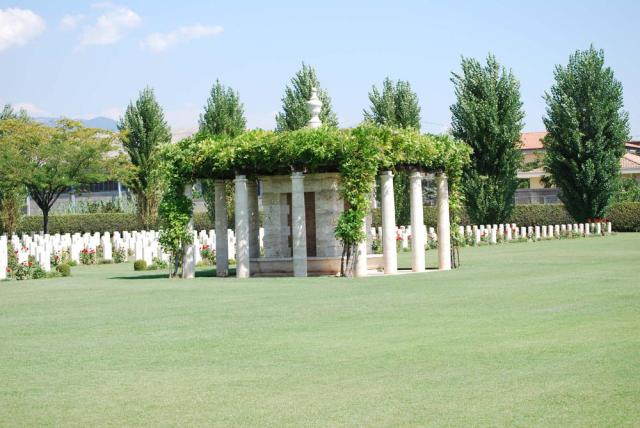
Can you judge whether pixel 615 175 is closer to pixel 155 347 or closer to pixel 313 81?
pixel 313 81

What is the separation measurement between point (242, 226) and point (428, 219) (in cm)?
2969

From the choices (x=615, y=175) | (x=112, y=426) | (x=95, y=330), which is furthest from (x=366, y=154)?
(x=615, y=175)

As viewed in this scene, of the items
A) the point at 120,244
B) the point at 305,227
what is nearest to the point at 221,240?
the point at 305,227

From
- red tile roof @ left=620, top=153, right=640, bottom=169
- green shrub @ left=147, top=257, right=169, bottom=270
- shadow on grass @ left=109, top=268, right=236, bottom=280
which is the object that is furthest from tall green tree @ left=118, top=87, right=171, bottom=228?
red tile roof @ left=620, top=153, right=640, bottom=169

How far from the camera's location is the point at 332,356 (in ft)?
32.3

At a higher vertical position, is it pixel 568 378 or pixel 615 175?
pixel 615 175

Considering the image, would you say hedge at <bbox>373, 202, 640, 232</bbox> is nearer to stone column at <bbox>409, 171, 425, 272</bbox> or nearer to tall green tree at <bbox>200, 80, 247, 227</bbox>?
tall green tree at <bbox>200, 80, 247, 227</bbox>

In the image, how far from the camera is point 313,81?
164ft

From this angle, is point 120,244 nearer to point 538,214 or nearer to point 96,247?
point 96,247

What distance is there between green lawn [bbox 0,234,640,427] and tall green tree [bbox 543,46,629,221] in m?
29.8

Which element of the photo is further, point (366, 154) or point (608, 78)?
point (608, 78)

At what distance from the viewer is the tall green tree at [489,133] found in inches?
1753

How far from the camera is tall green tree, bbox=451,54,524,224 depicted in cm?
4453

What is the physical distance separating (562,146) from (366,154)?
1138 inches
